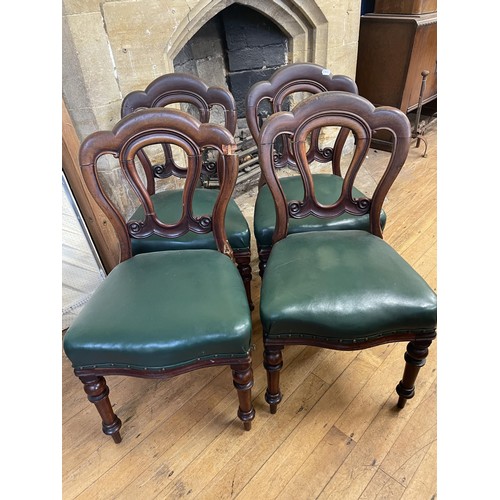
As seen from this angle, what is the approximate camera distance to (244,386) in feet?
3.28

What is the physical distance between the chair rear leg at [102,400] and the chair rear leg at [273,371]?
0.49 meters

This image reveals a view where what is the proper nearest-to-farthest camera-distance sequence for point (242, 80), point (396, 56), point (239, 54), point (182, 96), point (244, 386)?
point (244, 386), point (182, 96), point (239, 54), point (242, 80), point (396, 56)

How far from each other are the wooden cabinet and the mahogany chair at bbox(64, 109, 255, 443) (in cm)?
228

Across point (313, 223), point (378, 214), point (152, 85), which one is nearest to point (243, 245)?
point (313, 223)

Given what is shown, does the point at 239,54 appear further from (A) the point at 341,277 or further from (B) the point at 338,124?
(A) the point at 341,277

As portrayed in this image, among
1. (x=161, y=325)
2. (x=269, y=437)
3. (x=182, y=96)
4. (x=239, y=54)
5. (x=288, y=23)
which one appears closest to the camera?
(x=161, y=325)

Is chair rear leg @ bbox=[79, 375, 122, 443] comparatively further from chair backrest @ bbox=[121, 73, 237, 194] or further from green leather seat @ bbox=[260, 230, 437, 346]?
chair backrest @ bbox=[121, 73, 237, 194]

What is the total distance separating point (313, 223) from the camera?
1.29 m

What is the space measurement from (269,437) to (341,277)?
1.96ft

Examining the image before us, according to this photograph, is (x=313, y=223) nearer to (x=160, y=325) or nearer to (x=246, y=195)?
(x=160, y=325)

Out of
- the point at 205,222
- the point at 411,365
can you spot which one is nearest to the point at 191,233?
the point at 205,222

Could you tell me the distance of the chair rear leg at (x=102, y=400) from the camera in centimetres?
97

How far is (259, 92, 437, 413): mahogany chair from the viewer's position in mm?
915

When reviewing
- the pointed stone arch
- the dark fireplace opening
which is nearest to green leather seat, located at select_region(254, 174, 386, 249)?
the pointed stone arch
